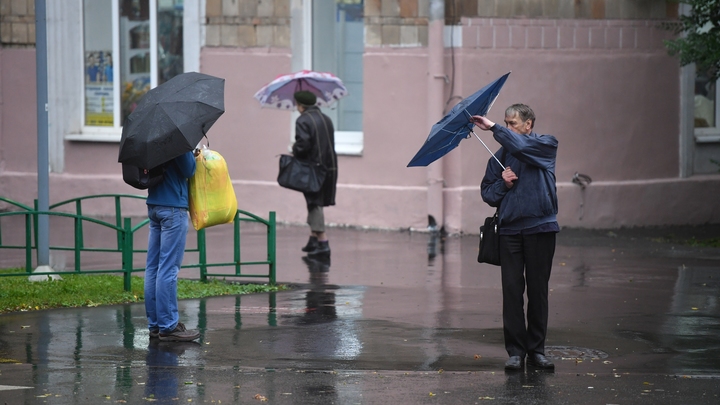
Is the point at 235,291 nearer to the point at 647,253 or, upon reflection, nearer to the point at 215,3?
the point at 647,253

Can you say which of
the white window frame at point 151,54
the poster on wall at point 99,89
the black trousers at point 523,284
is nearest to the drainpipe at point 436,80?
the white window frame at point 151,54

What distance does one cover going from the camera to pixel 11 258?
517 inches

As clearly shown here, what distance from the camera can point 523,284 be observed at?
297 inches

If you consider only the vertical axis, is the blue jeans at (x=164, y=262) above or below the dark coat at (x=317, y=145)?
below

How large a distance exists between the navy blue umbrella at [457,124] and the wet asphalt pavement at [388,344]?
145 cm

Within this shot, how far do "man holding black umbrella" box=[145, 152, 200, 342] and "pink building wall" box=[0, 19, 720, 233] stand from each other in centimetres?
726

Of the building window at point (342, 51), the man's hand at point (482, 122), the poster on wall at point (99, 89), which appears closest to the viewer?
the man's hand at point (482, 122)

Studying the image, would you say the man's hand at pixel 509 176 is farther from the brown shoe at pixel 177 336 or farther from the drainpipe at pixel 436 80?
the drainpipe at pixel 436 80

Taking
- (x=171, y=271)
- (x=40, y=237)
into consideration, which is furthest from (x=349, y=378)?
(x=40, y=237)

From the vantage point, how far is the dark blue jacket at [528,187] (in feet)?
23.9

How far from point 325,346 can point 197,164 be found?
1.63 metres

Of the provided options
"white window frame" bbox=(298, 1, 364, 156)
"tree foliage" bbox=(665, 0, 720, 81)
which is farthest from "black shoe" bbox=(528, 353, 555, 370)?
"white window frame" bbox=(298, 1, 364, 156)

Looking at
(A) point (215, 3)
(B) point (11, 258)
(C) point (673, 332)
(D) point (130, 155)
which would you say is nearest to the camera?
(D) point (130, 155)

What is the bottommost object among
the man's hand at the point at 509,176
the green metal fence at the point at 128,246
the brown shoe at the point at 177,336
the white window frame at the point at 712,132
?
the brown shoe at the point at 177,336
